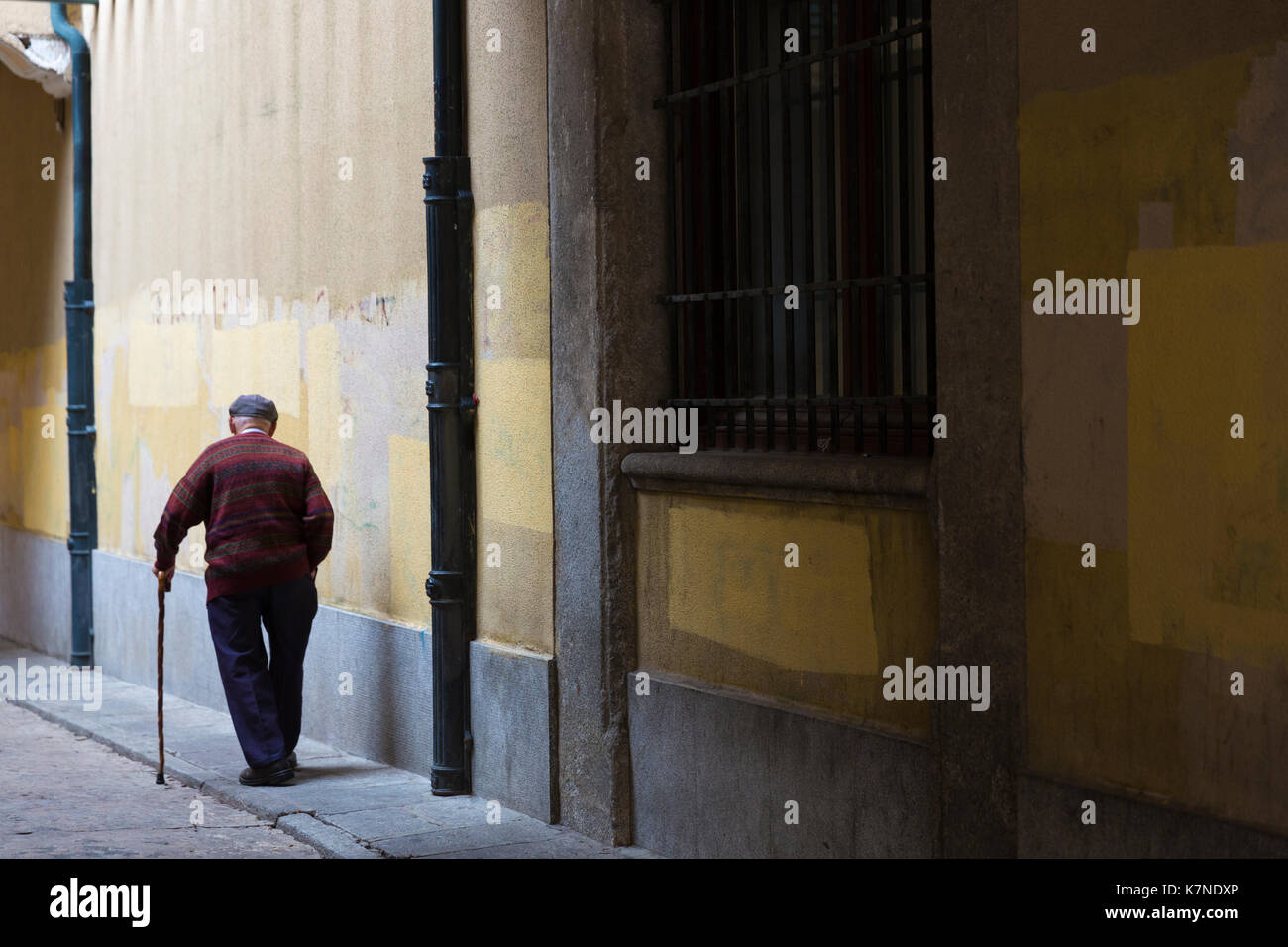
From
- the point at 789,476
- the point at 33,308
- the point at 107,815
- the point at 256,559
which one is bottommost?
the point at 107,815

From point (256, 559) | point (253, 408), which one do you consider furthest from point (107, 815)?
point (253, 408)

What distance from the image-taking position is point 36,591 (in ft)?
46.9

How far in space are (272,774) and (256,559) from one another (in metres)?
1.01

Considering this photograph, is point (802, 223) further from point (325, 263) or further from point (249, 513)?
point (325, 263)

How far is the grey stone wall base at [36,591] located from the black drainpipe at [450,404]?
6.37m

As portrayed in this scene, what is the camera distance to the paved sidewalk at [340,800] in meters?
6.82

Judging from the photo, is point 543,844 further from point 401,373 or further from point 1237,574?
point 1237,574

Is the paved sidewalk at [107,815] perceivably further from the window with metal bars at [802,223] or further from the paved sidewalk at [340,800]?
the window with metal bars at [802,223]

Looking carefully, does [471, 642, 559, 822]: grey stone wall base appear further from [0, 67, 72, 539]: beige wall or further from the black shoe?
[0, 67, 72, 539]: beige wall

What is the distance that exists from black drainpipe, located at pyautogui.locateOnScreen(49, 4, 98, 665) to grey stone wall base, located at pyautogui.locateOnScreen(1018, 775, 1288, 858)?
9.55 m

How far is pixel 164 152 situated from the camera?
11.4 m

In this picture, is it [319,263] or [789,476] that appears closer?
[789,476]

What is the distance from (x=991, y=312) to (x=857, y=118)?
3.88 feet

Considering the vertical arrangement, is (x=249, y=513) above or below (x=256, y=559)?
above
